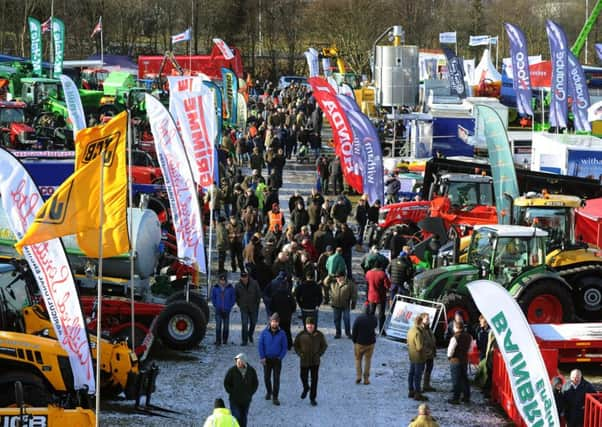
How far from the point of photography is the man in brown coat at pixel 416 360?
14344mm

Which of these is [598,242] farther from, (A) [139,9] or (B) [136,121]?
(A) [139,9]

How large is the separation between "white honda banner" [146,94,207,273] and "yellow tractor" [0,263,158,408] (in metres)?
3.47

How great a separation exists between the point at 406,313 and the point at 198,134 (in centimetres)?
477

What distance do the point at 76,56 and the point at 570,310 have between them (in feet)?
184

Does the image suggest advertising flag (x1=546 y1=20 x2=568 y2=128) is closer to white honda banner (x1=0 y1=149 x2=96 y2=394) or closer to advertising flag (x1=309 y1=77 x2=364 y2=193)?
advertising flag (x1=309 y1=77 x2=364 y2=193)

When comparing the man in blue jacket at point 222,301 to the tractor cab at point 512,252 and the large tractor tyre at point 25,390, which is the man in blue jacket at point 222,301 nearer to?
the tractor cab at point 512,252

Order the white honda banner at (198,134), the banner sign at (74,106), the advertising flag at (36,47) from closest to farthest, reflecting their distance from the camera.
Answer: the white honda banner at (198,134) → the banner sign at (74,106) → the advertising flag at (36,47)

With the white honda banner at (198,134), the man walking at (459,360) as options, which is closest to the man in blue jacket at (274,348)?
the man walking at (459,360)

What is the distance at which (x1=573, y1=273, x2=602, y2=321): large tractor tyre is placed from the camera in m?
17.2

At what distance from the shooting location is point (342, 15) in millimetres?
68125

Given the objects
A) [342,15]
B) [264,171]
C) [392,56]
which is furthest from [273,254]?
[342,15]

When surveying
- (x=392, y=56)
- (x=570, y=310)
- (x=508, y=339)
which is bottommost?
(x=570, y=310)

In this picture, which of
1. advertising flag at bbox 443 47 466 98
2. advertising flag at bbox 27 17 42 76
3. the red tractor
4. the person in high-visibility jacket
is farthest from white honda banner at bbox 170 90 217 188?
advertising flag at bbox 27 17 42 76

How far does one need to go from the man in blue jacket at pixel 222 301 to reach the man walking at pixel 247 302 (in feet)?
0.60
